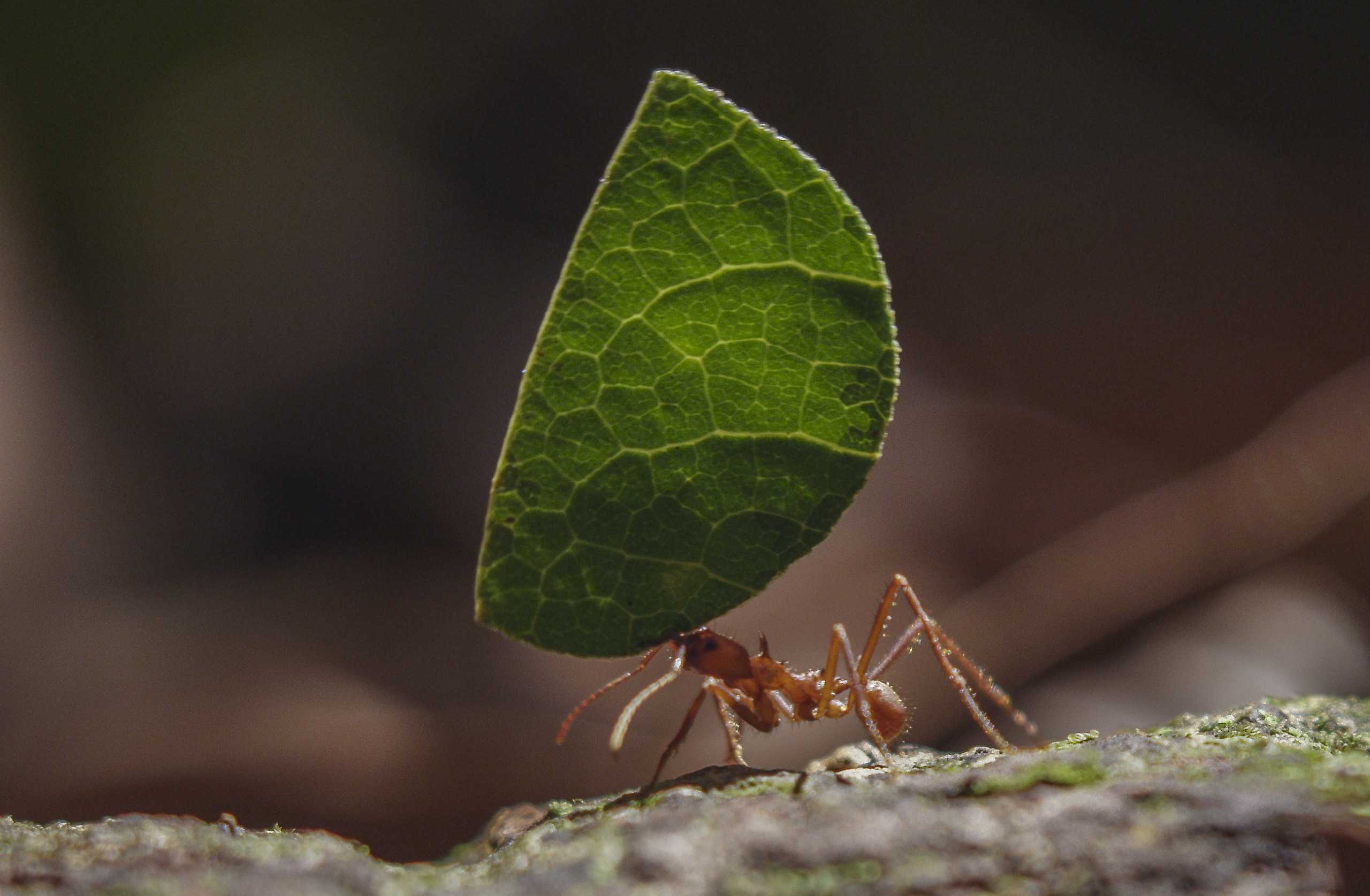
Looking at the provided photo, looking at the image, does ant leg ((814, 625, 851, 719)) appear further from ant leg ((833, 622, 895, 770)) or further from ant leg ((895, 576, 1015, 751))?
ant leg ((895, 576, 1015, 751))

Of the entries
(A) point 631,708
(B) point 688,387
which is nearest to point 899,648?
(A) point 631,708

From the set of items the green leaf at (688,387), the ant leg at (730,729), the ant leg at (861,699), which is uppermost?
the green leaf at (688,387)

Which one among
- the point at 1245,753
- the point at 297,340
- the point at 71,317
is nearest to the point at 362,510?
the point at 297,340

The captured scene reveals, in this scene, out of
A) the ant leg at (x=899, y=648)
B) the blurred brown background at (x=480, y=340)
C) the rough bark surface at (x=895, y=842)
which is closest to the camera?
the rough bark surface at (x=895, y=842)

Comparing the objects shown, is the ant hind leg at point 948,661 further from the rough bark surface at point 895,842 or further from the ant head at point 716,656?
the rough bark surface at point 895,842

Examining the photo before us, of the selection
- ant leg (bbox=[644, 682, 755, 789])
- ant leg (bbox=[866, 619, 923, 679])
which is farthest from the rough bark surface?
ant leg (bbox=[866, 619, 923, 679])

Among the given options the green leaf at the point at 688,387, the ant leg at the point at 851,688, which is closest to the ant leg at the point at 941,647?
the ant leg at the point at 851,688

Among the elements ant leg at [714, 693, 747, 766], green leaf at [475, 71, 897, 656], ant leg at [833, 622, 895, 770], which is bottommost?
ant leg at [714, 693, 747, 766]
